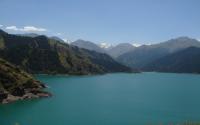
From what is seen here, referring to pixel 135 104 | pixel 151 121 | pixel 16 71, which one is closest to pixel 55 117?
pixel 151 121

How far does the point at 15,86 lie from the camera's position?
17088cm

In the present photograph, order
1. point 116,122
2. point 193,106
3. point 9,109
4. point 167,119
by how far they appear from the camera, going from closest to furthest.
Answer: point 116,122 < point 167,119 < point 9,109 < point 193,106

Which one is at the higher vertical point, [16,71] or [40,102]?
[16,71]

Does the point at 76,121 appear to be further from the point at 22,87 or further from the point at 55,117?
the point at 22,87

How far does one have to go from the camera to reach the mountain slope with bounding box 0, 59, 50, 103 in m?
162

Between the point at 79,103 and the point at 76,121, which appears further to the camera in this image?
the point at 79,103

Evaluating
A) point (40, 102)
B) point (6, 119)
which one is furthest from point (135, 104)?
point (6, 119)

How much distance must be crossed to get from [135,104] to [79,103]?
80.9 feet

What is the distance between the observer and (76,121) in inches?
4387

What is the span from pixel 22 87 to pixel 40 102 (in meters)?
18.9

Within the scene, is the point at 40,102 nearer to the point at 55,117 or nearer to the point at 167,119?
the point at 55,117

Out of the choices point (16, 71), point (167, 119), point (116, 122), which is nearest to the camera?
point (116, 122)

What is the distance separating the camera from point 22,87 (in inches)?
6786

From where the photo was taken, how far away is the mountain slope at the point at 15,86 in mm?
161637
